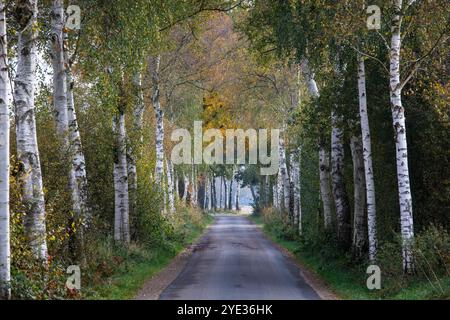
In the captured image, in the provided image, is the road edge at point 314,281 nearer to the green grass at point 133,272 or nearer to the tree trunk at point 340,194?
the tree trunk at point 340,194

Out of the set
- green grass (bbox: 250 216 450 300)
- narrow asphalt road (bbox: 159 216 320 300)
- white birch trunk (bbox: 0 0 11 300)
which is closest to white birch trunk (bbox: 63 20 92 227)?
narrow asphalt road (bbox: 159 216 320 300)

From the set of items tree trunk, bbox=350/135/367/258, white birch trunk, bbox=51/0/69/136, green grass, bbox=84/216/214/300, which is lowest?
green grass, bbox=84/216/214/300

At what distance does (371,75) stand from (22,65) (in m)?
11.1

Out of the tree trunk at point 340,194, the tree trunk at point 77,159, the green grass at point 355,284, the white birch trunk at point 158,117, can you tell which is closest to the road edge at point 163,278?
the tree trunk at point 77,159

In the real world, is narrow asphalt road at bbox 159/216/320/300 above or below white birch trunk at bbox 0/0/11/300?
below

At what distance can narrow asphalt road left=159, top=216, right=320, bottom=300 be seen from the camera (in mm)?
16219

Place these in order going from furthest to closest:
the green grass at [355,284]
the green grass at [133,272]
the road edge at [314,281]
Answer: the road edge at [314,281], the green grass at [133,272], the green grass at [355,284]

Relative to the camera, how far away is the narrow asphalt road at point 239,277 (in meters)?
16.2

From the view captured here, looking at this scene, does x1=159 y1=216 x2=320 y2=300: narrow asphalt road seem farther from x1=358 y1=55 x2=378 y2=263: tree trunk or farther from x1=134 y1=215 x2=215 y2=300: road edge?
x1=358 y1=55 x2=378 y2=263: tree trunk

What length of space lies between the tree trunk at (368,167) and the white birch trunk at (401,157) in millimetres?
1724

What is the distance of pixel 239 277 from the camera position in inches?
795

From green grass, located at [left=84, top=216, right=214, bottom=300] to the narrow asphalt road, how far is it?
0.86m
